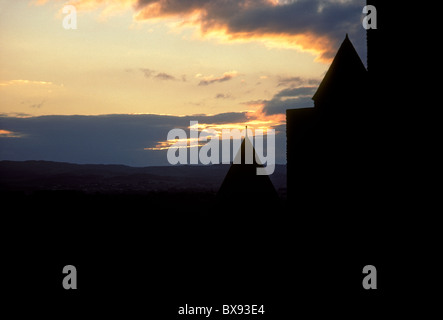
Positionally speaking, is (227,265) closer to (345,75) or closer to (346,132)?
(346,132)

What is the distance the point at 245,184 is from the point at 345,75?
8.56 meters

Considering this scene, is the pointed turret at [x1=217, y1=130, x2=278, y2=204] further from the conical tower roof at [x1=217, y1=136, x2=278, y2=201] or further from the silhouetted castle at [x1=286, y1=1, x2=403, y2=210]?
the silhouetted castle at [x1=286, y1=1, x2=403, y2=210]

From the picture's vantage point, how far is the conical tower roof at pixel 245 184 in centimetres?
1571

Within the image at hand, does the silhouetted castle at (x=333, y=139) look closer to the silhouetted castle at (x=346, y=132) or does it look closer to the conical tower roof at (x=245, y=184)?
the silhouetted castle at (x=346, y=132)

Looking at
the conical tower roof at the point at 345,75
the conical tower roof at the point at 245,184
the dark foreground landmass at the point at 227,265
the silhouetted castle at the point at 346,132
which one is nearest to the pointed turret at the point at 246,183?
the conical tower roof at the point at 245,184

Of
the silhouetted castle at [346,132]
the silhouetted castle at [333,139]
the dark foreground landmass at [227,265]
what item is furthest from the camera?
the silhouetted castle at [333,139]

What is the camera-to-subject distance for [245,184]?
1577 centimetres

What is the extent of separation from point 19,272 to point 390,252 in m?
56.5

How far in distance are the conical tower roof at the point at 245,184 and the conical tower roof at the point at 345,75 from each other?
273 inches

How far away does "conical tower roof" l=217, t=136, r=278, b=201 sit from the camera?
15711mm

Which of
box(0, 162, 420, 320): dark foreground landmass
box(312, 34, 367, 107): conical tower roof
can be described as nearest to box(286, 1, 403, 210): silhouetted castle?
box(312, 34, 367, 107): conical tower roof

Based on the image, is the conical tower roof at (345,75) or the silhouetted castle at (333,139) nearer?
the silhouetted castle at (333,139)

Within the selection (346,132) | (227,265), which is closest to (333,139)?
(346,132)
